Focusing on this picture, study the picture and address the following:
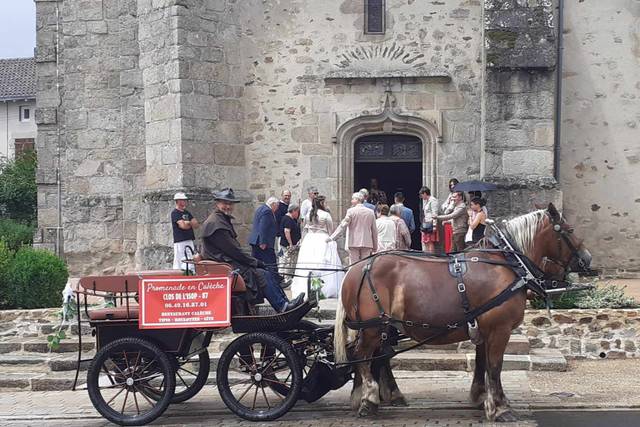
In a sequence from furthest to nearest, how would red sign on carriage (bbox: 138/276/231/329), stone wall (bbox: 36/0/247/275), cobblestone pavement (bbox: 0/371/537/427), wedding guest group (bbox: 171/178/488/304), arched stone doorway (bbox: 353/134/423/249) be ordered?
1. arched stone doorway (bbox: 353/134/423/249)
2. stone wall (bbox: 36/0/247/275)
3. wedding guest group (bbox: 171/178/488/304)
4. red sign on carriage (bbox: 138/276/231/329)
5. cobblestone pavement (bbox: 0/371/537/427)

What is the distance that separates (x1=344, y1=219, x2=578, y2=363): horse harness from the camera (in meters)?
8.83

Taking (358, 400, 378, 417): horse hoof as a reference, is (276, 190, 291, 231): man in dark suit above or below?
above

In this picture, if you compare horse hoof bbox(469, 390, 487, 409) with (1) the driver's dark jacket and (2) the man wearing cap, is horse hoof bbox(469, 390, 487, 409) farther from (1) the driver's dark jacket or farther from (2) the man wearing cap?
(2) the man wearing cap

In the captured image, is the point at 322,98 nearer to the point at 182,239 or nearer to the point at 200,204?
the point at 200,204

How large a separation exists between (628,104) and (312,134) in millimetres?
5523

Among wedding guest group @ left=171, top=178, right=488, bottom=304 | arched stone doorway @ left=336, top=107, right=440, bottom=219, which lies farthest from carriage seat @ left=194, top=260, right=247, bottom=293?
arched stone doorway @ left=336, top=107, right=440, bottom=219

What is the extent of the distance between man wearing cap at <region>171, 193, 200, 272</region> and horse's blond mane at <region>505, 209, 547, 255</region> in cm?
665

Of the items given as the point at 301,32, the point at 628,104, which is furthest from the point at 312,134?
the point at 628,104

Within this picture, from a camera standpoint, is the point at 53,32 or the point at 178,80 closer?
the point at 178,80

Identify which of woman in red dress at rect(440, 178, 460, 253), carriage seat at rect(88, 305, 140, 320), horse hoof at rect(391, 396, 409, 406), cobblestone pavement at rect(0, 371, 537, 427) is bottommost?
cobblestone pavement at rect(0, 371, 537, 427)

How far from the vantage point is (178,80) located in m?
16.6

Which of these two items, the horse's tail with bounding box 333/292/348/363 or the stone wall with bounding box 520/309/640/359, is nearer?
the horse's tail with bounding box 333/292/348/363

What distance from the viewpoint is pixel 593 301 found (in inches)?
502

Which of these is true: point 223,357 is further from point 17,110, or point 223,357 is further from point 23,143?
point 17,110
